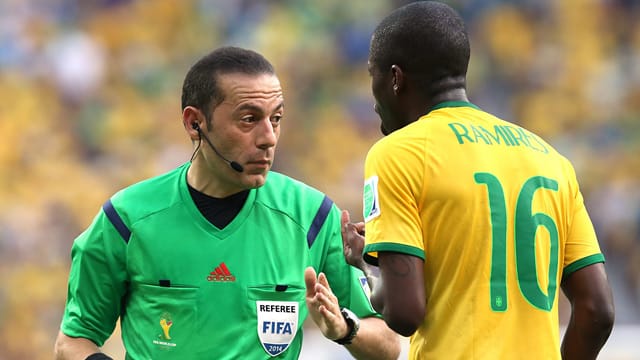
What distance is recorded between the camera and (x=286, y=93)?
13.1 metres

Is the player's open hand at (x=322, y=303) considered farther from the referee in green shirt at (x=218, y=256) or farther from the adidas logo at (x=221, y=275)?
the adidas logo at (x=221, y=275)

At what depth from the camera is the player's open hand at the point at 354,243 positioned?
3.73 metres

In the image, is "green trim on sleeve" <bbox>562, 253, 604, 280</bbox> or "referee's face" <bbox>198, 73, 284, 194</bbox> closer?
"green trim on sleeve" <bbox>562, 253, 604, 280</bbox>

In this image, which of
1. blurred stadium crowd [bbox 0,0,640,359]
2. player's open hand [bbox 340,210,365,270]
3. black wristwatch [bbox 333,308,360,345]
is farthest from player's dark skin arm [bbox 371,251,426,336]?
blurred stadium crowd [bbox 0,0,640,359]

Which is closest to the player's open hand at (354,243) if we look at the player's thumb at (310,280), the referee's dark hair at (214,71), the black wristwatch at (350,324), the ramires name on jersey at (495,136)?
the player's thumb at (310,280)

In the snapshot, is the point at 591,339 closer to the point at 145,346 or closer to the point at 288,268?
the point at 288,268

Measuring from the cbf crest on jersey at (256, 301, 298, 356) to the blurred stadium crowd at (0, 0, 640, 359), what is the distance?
703 cm

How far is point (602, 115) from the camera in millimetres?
12852

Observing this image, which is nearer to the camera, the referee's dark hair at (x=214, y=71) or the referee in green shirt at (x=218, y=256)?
the referee in green shirt at (x=218, y=256)

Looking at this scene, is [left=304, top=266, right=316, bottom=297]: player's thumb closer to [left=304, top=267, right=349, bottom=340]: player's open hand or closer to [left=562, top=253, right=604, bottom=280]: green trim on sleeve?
[left=304, top=267, right=349, bottom=340]: player's open hand

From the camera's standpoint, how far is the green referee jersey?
14.0 feet

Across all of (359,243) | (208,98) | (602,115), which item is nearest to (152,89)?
(602,115)

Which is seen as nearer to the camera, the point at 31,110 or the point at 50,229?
the point at 50,229

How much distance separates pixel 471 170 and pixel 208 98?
1.39 meters
